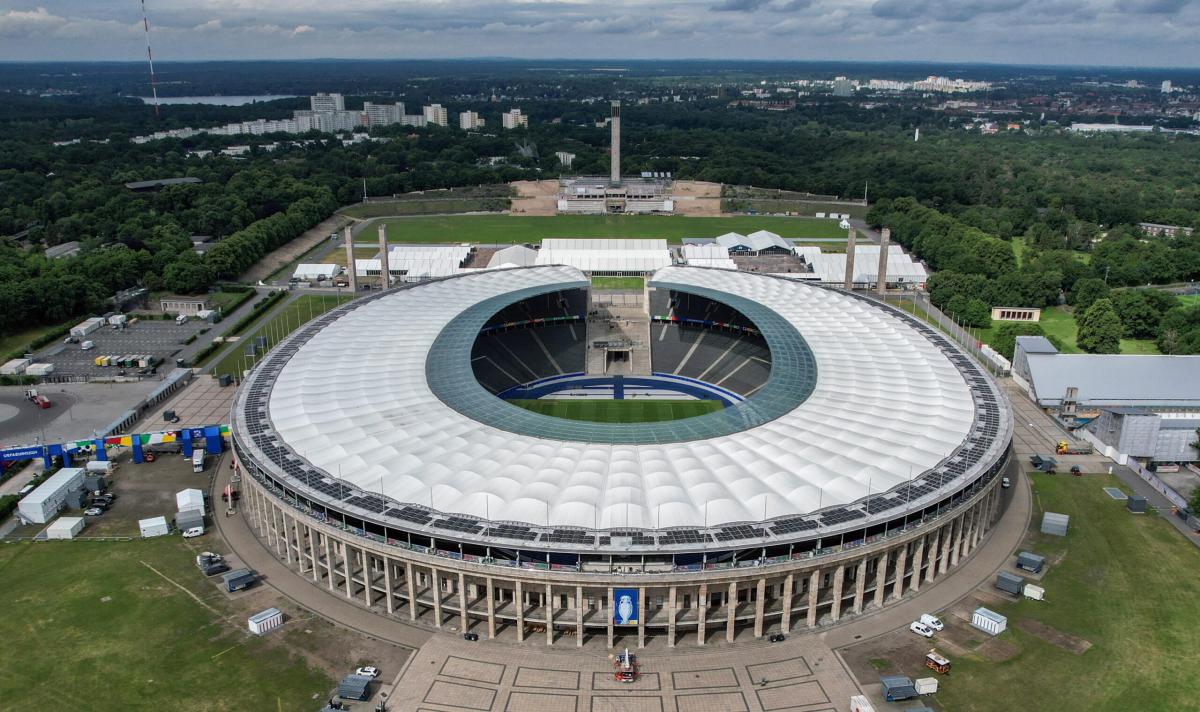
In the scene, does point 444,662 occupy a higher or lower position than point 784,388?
lower

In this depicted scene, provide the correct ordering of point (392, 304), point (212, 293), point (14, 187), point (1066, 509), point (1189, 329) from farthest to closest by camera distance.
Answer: point (14, 187) < point (212, 293) < point (1189, 329) < point (392, 304) < point (1066, 509)

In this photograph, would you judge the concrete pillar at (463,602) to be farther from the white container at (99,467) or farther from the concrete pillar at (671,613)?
the white container at (99,467)

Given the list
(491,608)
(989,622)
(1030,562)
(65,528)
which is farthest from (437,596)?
(1030,562)

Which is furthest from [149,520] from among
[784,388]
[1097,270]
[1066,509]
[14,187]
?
[14,187]

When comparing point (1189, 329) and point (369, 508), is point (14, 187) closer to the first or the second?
point (369, 508)

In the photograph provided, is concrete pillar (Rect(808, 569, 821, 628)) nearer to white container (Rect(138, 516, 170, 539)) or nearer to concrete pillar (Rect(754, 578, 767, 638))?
concrete pillar (Rect(754, 578, 767, 638))

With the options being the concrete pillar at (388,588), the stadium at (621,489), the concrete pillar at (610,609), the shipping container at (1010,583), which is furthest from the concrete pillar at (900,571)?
the concrete pillar at (388,588)

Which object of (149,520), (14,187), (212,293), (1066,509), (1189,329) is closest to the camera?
(149,520)
